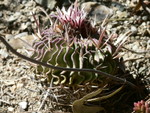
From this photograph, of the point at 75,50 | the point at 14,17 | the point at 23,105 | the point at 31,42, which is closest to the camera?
the point at 75,50

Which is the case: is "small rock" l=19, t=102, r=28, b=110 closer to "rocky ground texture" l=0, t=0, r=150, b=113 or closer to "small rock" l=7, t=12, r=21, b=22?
"rocky ground texture" l=0, t=0, r=150, b=113

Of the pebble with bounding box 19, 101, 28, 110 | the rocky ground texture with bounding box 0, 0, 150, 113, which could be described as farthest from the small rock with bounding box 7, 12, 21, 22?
the pebble with bounding box 19, 101, 28, 110

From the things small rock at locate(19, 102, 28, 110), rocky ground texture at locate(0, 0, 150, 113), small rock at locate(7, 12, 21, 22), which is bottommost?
small rock at locate(19, 102, 28, 110)

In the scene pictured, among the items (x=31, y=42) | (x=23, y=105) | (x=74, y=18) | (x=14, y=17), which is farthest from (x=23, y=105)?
(x=14, y=17)

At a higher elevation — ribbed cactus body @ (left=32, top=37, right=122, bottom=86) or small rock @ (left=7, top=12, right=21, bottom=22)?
small rock @ (left=7, top=12, right=21, bottom=22)

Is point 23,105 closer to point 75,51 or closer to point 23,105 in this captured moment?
point 23,105

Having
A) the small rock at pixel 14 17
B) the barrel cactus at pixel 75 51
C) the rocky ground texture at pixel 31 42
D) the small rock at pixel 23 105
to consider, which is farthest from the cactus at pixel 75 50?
the small rock at pixel 14 17
